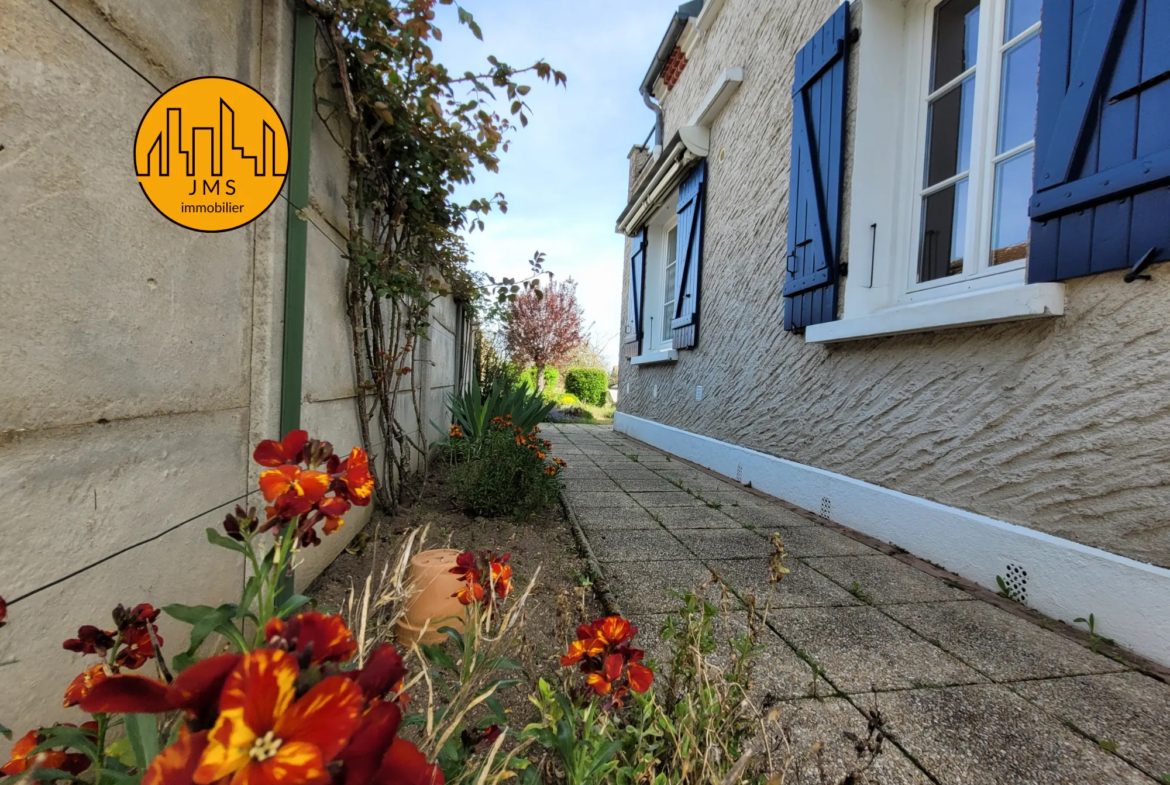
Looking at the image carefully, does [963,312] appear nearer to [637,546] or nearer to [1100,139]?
[1100,139]

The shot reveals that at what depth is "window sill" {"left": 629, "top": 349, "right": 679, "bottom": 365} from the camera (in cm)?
551

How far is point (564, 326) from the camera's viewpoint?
50.6 feet

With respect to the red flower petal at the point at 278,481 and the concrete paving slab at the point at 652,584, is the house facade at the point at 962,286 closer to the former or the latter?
the concrete paving slab at the point at 652,584

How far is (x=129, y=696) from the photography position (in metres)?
0.34

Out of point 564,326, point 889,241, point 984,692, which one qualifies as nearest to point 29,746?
point 984,692

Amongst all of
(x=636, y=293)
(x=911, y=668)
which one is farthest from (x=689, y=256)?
(x=911, y=668)

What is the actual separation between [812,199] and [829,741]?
2.76m

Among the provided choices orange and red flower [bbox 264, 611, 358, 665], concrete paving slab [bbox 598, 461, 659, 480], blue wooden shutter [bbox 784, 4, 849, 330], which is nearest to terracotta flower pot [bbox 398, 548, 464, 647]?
orange and red flower [bbox 264, 611, 358, 665]

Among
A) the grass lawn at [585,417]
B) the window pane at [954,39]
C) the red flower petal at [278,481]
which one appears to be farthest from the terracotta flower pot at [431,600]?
the grass lawn at [585,417]

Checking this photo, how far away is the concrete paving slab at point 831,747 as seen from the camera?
1.04 metres

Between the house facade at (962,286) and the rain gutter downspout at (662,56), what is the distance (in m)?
1.07

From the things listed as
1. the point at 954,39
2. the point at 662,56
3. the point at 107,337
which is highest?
the point at 662,56

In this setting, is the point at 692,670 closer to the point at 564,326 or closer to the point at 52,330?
the point at 52,330

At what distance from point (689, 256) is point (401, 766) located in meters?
5.19
